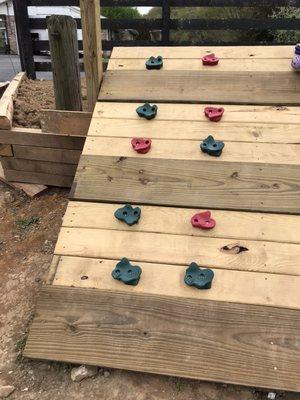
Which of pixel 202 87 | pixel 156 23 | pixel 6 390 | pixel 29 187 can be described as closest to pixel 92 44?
pixel 202 87

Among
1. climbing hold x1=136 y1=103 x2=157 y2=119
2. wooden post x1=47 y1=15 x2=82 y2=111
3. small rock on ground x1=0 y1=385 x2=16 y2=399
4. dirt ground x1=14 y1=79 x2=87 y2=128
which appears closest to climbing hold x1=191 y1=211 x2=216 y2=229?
climbing hold x1=136 y1=103 x2=157 y2=119

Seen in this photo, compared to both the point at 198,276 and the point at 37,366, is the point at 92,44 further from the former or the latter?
the point at 37,366

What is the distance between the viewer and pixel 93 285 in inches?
88.7

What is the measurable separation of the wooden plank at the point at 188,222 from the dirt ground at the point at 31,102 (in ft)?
6.21

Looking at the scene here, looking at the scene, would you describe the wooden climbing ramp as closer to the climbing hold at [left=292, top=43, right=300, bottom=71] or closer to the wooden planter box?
the climbing hold at [left=292, top=43, right=300, bottom=71]

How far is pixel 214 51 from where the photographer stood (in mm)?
3643

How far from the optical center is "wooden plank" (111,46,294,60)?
139 inches

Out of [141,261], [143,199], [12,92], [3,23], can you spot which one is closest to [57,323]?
[141,261]

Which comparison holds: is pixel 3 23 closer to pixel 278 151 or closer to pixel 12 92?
pixel 12 92

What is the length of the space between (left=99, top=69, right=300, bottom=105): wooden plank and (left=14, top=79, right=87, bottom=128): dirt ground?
1183 mm

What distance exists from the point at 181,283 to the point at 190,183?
72 centimetres

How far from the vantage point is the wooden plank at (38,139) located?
145 inches

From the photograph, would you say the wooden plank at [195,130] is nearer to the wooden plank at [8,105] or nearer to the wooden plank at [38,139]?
the wooden plank at [38,139]

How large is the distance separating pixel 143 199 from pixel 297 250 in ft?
3.11
